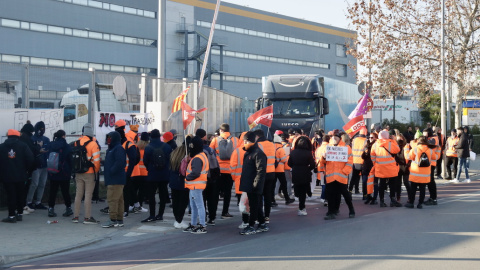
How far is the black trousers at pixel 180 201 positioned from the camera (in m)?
11.8

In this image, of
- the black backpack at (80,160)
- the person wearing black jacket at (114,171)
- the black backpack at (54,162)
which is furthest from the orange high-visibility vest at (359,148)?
the black backpack at (54,162)

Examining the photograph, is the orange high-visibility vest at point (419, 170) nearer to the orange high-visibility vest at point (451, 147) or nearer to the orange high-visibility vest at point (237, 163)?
the orange high-visibility vest at point (237, 163)

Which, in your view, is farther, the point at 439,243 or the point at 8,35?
the point at 8,35

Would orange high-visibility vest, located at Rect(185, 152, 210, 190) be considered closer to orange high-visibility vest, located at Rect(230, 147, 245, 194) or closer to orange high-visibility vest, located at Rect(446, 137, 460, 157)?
orange high-visibility vest, located at Rect(230, 147, 245, 194)

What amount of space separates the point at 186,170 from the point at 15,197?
146 inches

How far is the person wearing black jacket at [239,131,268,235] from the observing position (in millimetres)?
10844

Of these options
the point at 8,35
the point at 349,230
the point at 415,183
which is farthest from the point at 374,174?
the point at 8,35

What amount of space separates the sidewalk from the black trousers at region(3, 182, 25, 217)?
0.29m

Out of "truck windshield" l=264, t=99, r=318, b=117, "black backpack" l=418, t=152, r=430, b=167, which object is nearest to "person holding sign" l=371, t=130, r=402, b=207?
"black backpack" l=418, t=152, r=430, b=167

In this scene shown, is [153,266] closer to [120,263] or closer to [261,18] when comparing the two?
[120,263]

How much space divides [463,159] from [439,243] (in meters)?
12.0

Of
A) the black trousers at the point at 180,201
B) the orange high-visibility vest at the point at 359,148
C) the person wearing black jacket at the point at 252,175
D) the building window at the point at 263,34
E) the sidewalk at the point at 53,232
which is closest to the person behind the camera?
the sidewalk at the point at 53,232

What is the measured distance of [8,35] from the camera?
4131 cm

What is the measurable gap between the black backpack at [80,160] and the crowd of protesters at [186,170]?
19 millimetres
